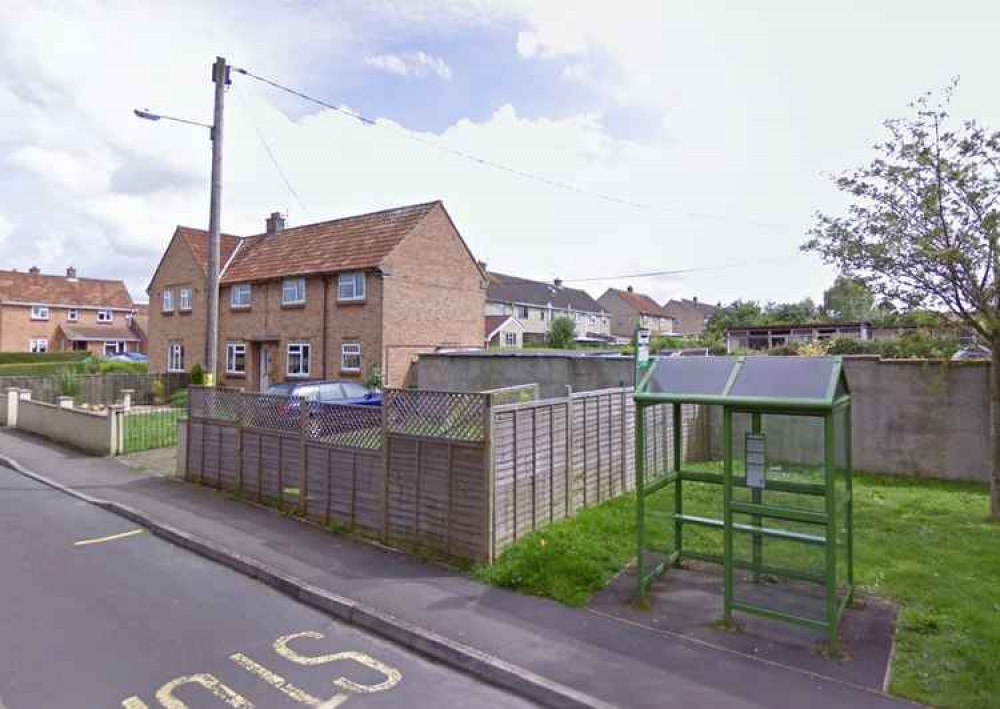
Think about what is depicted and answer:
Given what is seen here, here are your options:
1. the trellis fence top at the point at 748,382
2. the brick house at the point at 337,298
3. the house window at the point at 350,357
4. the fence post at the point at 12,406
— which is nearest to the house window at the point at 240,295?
the brick house at the point at 337,298

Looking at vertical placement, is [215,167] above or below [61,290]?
below

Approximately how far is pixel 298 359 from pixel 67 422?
1033 cm

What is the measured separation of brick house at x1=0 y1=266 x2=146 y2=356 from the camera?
160ft

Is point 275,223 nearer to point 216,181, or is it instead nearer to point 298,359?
point 298,359

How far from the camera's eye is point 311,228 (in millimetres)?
29312

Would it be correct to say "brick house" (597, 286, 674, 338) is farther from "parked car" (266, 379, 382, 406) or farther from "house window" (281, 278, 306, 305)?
"parked car" (266, 379, 382, 406)

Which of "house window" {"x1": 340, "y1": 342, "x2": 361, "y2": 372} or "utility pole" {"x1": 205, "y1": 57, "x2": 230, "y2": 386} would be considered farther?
"house window" {"x1": 340, "y1": 342, "x2": 361, "y2": 372}

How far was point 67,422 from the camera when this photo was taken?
16438 mm

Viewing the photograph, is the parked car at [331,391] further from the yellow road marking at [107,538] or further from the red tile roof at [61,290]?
the red tile roof at [61,290]

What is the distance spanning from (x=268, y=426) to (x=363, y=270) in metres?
14.6

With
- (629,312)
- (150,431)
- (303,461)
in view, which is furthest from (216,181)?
(629,312)

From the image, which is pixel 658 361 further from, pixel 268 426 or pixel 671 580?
pixel 268 426

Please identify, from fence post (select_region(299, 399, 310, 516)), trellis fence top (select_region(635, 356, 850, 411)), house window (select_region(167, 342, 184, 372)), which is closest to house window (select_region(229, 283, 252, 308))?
house window (select_region(167, 342, 184, 372))

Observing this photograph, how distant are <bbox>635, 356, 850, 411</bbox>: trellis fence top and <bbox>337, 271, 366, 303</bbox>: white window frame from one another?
62.8ft
